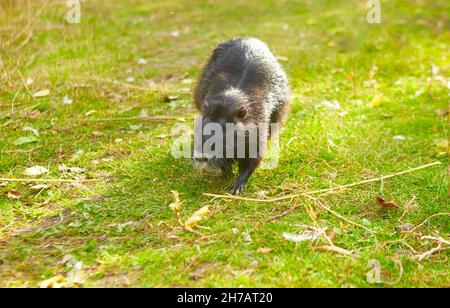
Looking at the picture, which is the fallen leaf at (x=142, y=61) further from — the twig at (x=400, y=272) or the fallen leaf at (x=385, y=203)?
the twig at (x=400, y=272)

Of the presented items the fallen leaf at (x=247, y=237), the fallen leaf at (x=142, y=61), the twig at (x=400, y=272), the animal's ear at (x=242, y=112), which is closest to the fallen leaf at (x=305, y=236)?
the fallen leaf at (x=247, y=237)

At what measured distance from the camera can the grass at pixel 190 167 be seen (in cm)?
330

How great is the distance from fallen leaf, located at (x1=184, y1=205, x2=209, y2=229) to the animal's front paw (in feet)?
1.73

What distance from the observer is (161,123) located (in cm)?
567

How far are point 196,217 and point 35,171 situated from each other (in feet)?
5.18

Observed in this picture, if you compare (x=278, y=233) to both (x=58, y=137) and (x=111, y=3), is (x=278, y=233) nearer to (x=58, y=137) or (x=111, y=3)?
(x=58, y=137)

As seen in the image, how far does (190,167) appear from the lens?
4.62 meters

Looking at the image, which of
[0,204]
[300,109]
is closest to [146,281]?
[0,204]

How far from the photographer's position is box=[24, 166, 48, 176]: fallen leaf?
447cm

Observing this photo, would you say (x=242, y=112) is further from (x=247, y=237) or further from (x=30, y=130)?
(x=30, y=130)

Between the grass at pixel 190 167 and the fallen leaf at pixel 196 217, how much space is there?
0.09 meters

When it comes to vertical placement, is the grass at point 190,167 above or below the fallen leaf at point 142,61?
below

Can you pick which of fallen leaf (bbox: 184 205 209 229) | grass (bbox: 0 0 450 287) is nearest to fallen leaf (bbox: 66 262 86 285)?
grass (bbox: 0 0 450 287)

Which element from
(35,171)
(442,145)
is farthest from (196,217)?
(442,145)
